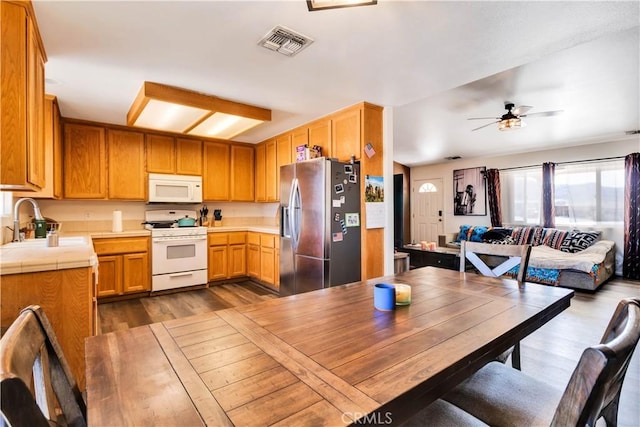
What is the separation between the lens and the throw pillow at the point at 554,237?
211 inches

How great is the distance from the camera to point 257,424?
0.62 meters

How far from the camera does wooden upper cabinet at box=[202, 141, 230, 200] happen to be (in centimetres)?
490

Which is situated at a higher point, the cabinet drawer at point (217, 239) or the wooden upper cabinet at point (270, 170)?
the wooden upper cabinet at point (270, 170)

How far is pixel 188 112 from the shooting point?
10.6 ft

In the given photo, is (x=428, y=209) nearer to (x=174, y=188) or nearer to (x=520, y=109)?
(x=520, y=109)

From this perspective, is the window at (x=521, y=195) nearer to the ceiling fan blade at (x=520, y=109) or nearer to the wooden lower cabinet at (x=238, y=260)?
the ceiling fan blade at (x=520, y=109)

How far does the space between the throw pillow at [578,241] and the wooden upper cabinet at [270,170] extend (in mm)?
4924

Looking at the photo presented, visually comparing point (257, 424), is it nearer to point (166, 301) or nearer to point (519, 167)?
point (166, 301)

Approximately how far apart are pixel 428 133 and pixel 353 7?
3.62m

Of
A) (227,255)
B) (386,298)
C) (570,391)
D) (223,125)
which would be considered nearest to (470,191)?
(227,255)

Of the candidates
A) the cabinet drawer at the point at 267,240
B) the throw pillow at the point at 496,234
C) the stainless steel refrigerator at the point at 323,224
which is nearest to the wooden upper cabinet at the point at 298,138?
the stainless steel refrigerator at the point at 323,224

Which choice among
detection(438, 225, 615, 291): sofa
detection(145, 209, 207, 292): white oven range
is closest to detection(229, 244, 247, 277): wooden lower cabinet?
detection(145, 209, 207, 292): white oven range

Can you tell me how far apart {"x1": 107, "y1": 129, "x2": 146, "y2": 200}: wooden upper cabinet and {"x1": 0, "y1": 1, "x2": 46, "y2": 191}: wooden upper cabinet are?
2639 mm

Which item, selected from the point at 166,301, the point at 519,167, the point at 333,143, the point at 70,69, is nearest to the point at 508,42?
the point at 333,143
